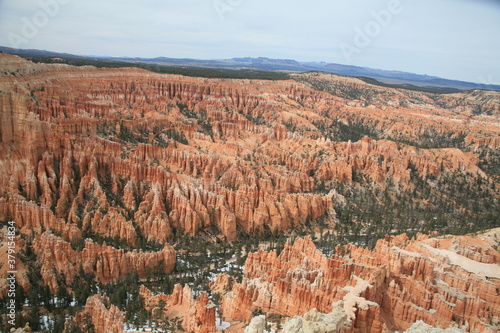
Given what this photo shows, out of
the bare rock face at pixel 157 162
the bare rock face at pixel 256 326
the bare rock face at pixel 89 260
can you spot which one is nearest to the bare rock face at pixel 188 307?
the bare rock face at pixel 89 260

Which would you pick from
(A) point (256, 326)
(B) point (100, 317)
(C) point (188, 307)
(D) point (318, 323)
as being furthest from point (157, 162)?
(D) point (318, 323)

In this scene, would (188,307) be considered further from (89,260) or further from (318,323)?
(318,323)

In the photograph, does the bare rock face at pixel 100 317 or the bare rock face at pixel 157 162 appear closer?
the bare rock face at pixel 100 317

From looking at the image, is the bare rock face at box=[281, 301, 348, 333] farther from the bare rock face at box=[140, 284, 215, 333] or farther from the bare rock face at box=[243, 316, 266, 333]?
the bare rock face at box=[140, 284, 215, 333]

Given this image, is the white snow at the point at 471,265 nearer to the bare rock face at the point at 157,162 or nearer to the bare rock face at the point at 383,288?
the bare rock face at the point at 383,288

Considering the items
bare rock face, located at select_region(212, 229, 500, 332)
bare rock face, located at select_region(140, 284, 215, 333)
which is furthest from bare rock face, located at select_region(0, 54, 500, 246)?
bare rock face, located at select_region(212, 229, 500, 332)

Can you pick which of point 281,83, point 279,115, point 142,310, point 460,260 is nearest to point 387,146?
point 279,115
